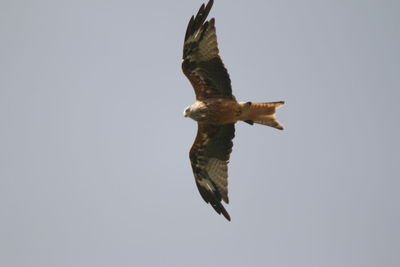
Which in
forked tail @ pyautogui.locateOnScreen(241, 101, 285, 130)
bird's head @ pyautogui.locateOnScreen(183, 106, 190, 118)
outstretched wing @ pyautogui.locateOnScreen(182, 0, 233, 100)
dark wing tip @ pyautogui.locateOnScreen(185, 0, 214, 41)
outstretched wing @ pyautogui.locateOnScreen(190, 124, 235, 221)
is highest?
dark wing tip @ pyautogui.locateOnScreen(185, 0, 214, 41)

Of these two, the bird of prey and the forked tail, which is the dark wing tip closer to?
the bird of prey

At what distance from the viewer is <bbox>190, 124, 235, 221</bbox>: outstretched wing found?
9398 millimetres

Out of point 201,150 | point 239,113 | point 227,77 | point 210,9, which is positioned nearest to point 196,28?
point 210,9

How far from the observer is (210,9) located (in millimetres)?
8555

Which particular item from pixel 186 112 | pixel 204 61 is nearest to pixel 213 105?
pixel 186 112

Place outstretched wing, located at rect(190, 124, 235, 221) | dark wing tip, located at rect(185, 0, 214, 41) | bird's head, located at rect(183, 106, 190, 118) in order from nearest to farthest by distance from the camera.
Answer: dark wing tip, located at rect(185, 0, 214, 41), bird's head, located at rect(183, 106, 190, 118), outstretched wing, located at rect(190, 124, 235, 221)

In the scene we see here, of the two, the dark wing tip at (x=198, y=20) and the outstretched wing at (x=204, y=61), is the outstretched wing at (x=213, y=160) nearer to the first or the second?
the outstretched wing at (x=204, y=61)

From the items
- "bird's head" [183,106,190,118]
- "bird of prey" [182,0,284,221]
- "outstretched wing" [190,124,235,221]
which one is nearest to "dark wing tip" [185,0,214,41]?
"bird of prey" [182,0,284,221]

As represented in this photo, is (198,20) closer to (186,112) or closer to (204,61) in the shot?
(204,61)

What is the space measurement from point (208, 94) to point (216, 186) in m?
1.79

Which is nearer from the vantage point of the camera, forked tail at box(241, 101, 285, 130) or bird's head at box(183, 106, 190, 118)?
forked tail at box(241, 101, 285, 130)

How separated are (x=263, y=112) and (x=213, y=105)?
86cm

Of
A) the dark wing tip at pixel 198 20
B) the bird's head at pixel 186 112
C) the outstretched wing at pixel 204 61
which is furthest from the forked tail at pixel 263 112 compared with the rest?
the dark wing tip at pixel 198 20

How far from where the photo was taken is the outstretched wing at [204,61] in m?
8.69
